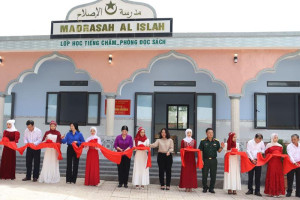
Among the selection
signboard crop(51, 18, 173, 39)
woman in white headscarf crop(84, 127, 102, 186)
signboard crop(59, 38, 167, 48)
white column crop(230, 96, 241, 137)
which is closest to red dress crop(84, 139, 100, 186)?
woman in white headscarf crop(84, 127, 102, 186)

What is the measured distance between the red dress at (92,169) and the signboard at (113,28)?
3718mm

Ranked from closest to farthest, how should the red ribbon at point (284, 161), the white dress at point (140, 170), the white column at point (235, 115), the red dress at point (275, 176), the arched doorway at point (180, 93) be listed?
1. the red dress at point (275, 176)
2. the red ribbon at point (284, 161)
3. the white dress at point (140, 170)
4. the white column at point (235, 115)
5. the arched doorway at point (180, 93)

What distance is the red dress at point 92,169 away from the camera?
6.68 meters

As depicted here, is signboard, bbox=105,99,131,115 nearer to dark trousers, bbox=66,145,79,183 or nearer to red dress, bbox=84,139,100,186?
red dress, bbox=84,139,100,186

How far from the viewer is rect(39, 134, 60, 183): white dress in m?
6.81

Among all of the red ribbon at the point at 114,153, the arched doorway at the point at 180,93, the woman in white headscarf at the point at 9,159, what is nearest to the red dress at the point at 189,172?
the red ribbon at the point at 114,153

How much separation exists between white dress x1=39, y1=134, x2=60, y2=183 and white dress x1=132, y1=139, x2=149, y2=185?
1.88m

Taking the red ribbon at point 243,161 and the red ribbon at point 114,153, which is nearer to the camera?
the red ribbon at point 243,161

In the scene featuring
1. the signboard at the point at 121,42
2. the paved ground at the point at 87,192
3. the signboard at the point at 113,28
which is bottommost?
the paved ground at the point at 87,192

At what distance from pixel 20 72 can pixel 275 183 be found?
7.85m

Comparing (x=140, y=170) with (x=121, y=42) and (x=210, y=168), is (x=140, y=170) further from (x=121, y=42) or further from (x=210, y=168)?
(x=121, y=42)

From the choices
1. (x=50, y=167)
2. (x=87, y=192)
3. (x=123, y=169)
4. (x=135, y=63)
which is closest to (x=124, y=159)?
(x=123, y=169)

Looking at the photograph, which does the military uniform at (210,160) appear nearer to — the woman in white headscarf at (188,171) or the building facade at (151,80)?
the woman in white headscarf at (188,171)

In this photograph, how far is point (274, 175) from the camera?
638 centimetres
